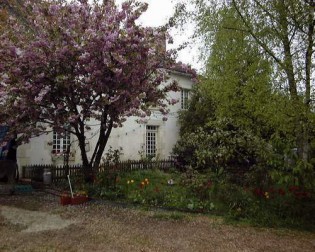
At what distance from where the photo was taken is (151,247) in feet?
18.9

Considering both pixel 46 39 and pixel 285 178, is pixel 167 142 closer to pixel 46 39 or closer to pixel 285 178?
pixel 46 39

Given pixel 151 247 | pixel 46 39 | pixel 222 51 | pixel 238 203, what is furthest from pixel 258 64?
pixel 46 39

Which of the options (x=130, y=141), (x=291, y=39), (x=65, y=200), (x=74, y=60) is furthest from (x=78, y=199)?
(x=130, y=141)

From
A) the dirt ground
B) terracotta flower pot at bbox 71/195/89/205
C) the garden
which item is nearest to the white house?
the garden

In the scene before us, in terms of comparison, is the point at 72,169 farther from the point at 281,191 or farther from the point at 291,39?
the point at 291,39

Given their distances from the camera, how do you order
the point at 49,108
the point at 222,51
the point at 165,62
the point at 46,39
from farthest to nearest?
the point at 165,62 < the point at 49,108 < the point at 46,39 < the point at 222,51

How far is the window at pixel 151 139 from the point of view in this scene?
19.3m

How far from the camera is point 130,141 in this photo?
59.4 feet

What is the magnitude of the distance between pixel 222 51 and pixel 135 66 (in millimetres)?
2313

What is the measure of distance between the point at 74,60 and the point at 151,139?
35.4ft

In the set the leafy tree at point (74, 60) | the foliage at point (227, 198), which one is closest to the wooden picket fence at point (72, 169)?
the foliage at point (227, 198)

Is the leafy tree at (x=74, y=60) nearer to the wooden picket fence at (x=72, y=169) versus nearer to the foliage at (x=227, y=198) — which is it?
the wooden picket fence at (x=72, y=169)

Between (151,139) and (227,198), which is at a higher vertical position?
(151,139)

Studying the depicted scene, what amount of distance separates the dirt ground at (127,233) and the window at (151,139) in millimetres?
10622
